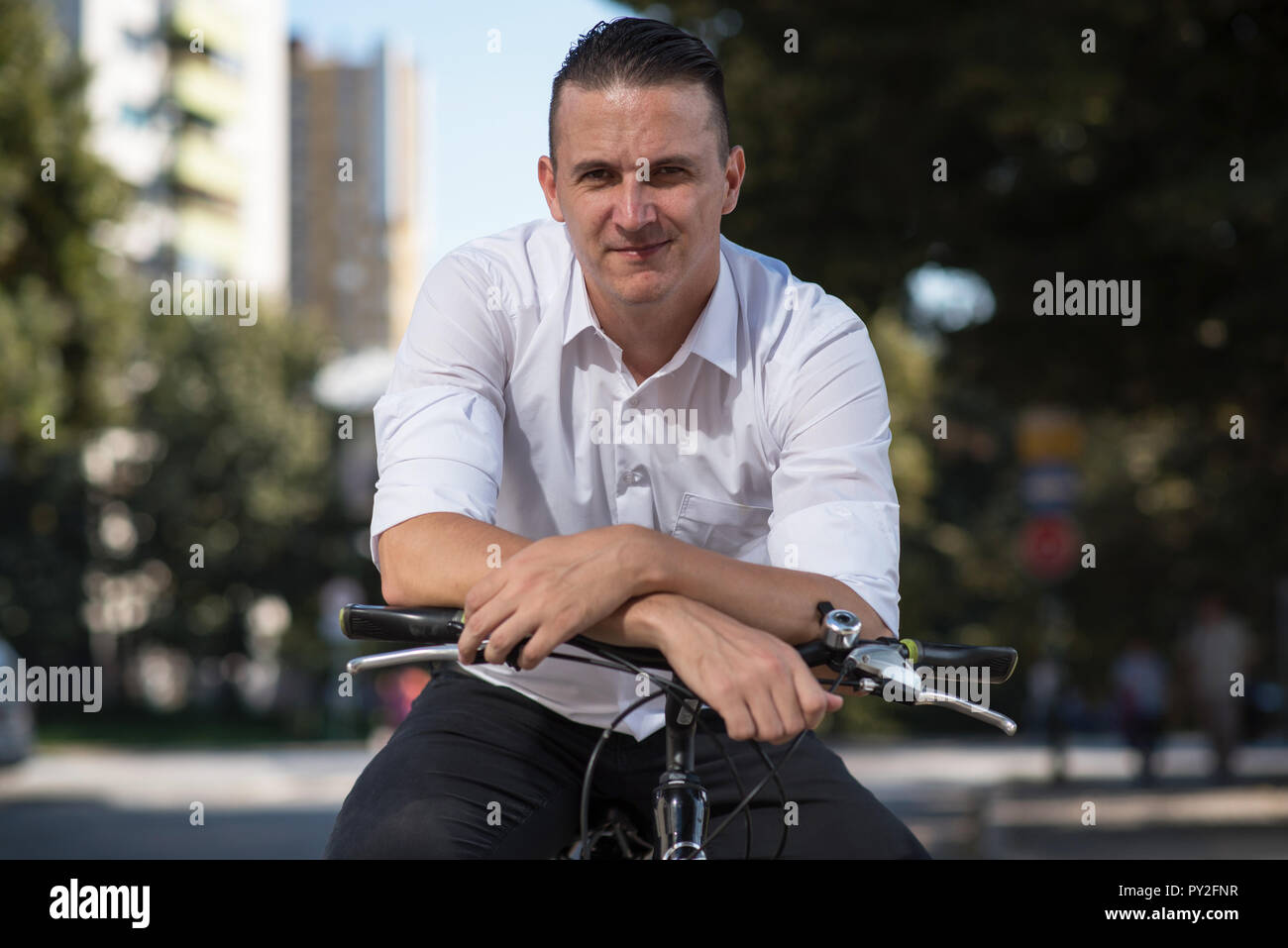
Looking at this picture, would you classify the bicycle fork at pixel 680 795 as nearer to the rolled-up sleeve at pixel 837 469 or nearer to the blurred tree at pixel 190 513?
the rolled-up sleeve at pixel 837 469

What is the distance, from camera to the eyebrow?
238cm

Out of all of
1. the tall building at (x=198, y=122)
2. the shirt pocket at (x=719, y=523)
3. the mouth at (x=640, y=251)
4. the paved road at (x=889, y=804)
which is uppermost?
the tall building at (x=198, y=122)

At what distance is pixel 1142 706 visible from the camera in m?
19.5

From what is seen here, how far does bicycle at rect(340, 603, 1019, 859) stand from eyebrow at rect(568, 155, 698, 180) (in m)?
0.69

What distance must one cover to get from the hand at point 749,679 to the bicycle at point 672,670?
7cm

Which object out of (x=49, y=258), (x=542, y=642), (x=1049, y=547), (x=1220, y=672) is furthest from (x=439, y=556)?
(x=49, y=258)

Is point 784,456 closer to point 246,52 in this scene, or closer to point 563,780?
point 563,780

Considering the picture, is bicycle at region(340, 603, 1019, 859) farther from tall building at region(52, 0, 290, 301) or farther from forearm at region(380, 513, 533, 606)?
tall building at region(52, 0, 290, 301)

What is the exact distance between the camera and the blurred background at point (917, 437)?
10766mm

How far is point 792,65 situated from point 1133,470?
36.5 meters

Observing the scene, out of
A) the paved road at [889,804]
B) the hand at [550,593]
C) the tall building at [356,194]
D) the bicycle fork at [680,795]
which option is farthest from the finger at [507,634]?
the tall building at [356,194]

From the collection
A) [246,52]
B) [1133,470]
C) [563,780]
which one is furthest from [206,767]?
[246,52]

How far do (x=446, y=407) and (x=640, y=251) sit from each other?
1.28ft
